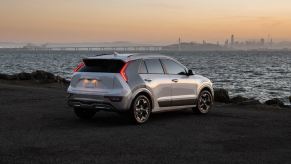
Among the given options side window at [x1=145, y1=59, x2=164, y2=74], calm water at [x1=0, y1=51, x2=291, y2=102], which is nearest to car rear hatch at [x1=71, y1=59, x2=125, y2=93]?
side window at [x1=145, y1=59, x2=164, y2=74]

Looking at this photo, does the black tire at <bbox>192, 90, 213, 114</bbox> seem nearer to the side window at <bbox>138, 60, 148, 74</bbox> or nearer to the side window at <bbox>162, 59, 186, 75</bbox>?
the side window at <bbox>162, 59, 186, 75</bbox>

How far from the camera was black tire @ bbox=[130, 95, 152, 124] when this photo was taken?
10484mm

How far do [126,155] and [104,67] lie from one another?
12.0 feet

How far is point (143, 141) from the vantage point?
861 cm

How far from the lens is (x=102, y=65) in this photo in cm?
1065

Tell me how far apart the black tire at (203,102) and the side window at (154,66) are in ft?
5.71

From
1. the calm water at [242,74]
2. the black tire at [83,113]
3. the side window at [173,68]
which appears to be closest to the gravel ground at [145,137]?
the black tire at [83,113]

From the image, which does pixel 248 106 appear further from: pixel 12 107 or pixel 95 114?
pixel 12 107

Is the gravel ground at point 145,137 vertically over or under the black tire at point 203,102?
under

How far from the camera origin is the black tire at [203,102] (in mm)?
12531

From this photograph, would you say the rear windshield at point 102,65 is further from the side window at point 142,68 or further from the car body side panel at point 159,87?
the car body side panel at point 159,87

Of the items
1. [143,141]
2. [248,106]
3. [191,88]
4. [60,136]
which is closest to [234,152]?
[143,141]

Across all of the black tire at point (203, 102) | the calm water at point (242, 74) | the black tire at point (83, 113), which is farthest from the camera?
the calm water at point (242, 74)

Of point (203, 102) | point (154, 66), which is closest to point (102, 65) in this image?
point (154, 66)
